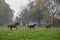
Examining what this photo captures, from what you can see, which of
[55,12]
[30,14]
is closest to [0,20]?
[30,14]

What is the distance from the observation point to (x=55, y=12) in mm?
40781

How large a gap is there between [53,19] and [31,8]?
9709mm

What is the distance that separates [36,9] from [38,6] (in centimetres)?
89

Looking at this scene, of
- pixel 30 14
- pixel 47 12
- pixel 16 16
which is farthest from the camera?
pixel 16 16

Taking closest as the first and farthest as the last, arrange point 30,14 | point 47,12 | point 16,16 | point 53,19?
1. point 53,19
2. point 47,12
3. point 30,14
4. point 16,16

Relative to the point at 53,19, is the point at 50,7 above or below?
above

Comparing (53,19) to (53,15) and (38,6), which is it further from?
(38,6)

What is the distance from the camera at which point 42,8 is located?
42.6 m

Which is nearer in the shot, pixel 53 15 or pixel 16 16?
pixel 53 15

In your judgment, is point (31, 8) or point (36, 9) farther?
point (31, 8)

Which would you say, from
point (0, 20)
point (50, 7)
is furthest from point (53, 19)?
point (0, 20)

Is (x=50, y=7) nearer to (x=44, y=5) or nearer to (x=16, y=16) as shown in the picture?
(x=44, y=5)

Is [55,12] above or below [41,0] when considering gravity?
below

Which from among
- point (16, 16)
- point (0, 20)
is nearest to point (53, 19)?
point (0, 20)
